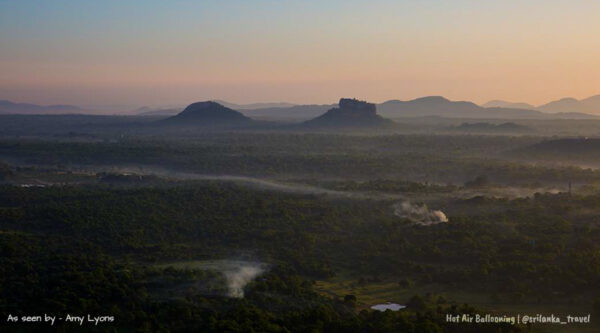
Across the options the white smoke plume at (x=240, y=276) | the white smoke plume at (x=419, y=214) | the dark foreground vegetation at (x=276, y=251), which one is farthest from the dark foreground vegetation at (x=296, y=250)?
the white smoke plume at (x=419, y=214)

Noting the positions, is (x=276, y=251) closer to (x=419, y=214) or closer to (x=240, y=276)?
(x=240, y=276)

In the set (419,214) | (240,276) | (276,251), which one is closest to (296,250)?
(276,251)

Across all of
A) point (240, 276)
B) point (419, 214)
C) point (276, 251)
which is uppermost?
point (419, 214)

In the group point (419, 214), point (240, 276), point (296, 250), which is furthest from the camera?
point (419, 214)

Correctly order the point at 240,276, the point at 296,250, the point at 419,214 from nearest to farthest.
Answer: the point at 240,276 < the point at 296,250 < the point at 419,214

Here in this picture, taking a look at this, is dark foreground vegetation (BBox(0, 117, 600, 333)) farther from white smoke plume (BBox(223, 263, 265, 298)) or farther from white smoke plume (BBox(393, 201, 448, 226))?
white smoke plume (BBox(393, 201, 448, 226))

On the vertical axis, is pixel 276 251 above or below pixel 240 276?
below

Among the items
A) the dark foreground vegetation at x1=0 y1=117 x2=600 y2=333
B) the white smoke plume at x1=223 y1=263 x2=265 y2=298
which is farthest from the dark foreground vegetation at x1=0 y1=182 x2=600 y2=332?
the white smoke plume at x1=223 y1=263 x2=265 y2=298

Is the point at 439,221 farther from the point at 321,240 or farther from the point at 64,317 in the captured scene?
the point at 64,317

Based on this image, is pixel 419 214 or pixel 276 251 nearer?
pixel 276 251
